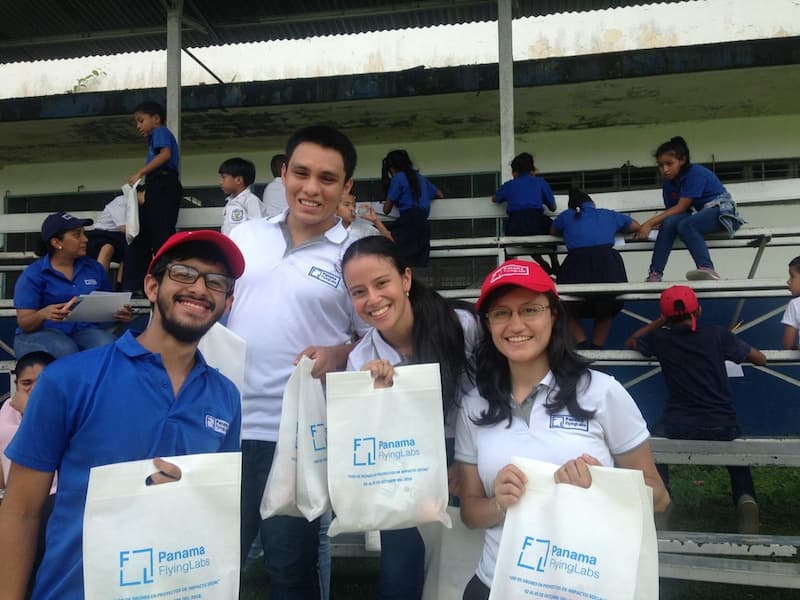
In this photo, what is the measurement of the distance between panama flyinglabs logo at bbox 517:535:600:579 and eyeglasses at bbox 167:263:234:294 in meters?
1.04

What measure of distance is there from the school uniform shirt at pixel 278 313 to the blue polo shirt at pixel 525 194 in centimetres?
403

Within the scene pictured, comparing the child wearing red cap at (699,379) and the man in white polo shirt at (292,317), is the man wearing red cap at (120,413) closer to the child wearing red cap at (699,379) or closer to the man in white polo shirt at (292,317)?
the man in white polo shirt at (292,317)

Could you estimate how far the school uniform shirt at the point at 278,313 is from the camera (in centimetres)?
208

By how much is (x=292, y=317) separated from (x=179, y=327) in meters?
0.51

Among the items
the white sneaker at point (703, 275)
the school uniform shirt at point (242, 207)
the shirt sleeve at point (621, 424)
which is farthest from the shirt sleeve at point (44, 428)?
the white sneaker at point (703, 275)

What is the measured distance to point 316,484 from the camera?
1905 millimetres

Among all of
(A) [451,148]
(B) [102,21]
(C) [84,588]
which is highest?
(B) [102,21]

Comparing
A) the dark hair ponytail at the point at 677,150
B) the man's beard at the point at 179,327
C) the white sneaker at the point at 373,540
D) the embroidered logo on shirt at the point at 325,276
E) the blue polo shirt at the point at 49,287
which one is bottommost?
the white sneaker at the point at 373,540

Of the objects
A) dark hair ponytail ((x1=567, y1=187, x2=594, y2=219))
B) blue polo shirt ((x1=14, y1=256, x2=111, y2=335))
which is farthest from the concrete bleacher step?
blue polo shirt ((x1=14, y1=256, x2=111, y2=335))

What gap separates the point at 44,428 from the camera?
146 centimetres

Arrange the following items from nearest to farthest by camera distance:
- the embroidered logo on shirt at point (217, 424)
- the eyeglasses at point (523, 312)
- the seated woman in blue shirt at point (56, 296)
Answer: the embroidered logo on shirt at point (217, 424) → the eyeglasses at point (523, 312) → the seated woman in blue shirt at point (56, 296)

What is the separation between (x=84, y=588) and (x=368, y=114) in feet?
25.2

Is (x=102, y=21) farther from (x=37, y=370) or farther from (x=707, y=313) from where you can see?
(x=707, y=313)

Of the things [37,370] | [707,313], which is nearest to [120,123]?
[37,370]
